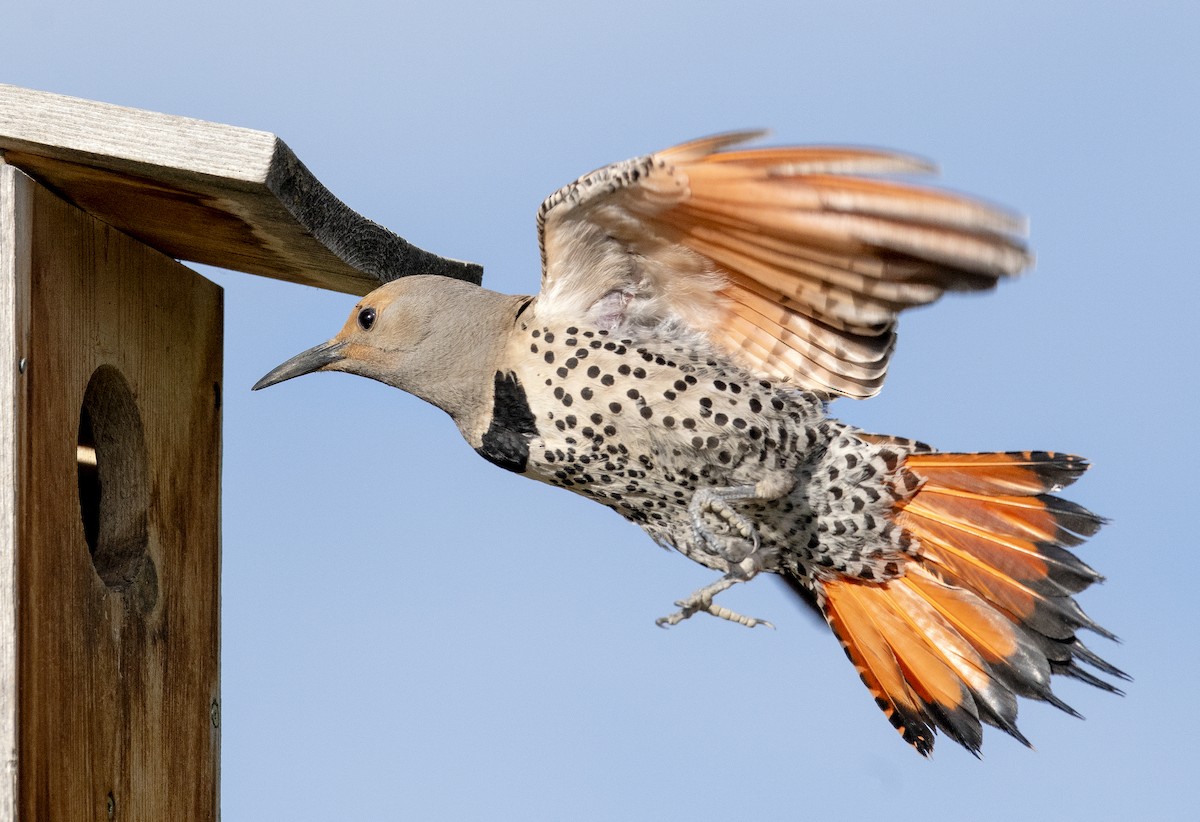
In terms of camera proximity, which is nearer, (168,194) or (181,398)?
(168,194)

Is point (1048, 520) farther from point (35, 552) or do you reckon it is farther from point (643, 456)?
point (35, 552)

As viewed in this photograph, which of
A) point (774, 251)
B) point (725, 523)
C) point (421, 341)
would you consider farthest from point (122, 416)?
point (774, 251)

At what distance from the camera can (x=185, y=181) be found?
2719 millimetres

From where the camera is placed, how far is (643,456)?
2871 mm

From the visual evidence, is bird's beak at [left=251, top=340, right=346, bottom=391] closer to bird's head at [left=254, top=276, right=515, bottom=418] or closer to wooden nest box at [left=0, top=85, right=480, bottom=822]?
bird's head at [left=254, top=276, right=515, bottom=418]

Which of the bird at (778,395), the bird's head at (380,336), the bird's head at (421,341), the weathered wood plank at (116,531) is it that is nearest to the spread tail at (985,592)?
the bird at (778,395)

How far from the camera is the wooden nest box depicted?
2.67m

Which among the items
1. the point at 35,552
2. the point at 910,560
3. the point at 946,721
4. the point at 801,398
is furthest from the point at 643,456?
the point at 35,552

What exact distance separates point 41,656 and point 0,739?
150 millimetres

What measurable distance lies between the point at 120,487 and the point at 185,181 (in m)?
0.79

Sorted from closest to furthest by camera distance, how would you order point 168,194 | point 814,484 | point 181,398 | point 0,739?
point 0,739, point 168,194, point 814,484, point 181,398

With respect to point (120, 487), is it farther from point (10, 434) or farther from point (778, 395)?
point (778, 395)

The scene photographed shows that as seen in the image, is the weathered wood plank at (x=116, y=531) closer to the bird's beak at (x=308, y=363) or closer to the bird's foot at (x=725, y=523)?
the bird's beak at (x=308, y=363)

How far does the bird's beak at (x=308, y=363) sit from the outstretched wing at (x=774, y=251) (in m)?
0.45
